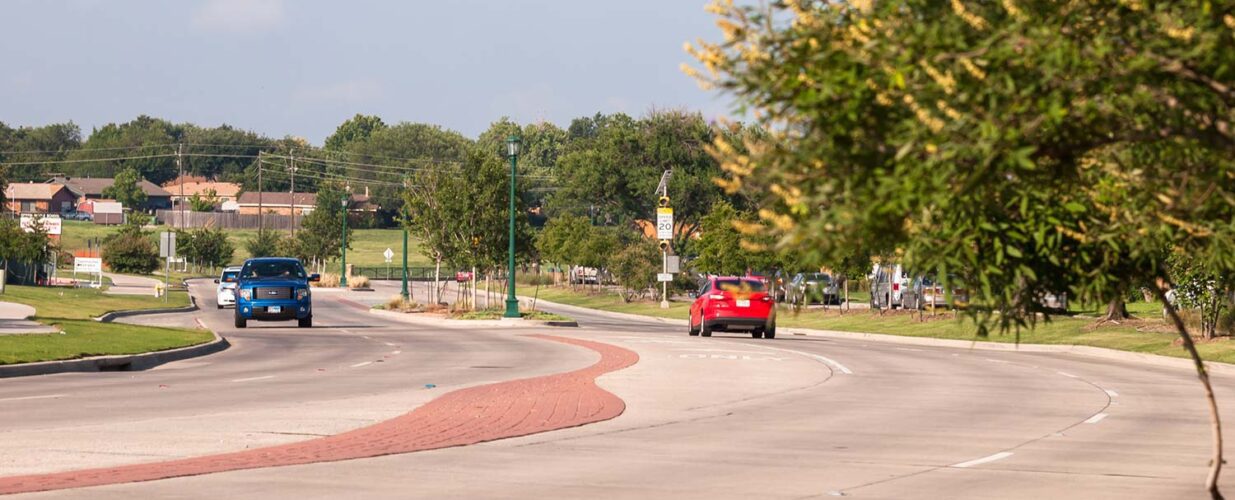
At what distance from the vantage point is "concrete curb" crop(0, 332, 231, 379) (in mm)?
25281

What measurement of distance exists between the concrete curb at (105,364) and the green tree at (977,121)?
61.9ft

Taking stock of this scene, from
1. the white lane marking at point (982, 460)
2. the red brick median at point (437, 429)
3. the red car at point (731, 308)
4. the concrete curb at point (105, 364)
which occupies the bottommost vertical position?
the white lane marking at point (982, 460)

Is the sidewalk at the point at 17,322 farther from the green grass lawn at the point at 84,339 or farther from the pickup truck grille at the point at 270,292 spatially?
the pickup truck grille at the point at 270,292

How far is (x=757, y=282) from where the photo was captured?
39.9 m

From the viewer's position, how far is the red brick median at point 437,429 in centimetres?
1278

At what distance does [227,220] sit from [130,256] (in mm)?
56552

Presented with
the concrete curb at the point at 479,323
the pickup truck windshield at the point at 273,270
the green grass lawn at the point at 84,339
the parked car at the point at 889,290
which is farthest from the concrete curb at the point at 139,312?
the parked car at the point at 889,290

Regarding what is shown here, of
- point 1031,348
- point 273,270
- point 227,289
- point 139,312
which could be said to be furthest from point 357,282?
point 1031,348

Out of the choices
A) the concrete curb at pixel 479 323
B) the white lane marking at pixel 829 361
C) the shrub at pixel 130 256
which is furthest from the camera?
the shrub at pixel 130 256

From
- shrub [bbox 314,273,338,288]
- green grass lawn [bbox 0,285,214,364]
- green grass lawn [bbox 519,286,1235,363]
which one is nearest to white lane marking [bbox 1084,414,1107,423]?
green grass lawn [bbox 519,286,1235,363]

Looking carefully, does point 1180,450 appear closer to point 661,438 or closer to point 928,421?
point 928,421

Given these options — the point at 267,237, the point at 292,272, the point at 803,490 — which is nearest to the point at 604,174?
the point at 267,237

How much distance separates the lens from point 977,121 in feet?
24.1

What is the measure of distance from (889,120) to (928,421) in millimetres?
11848
